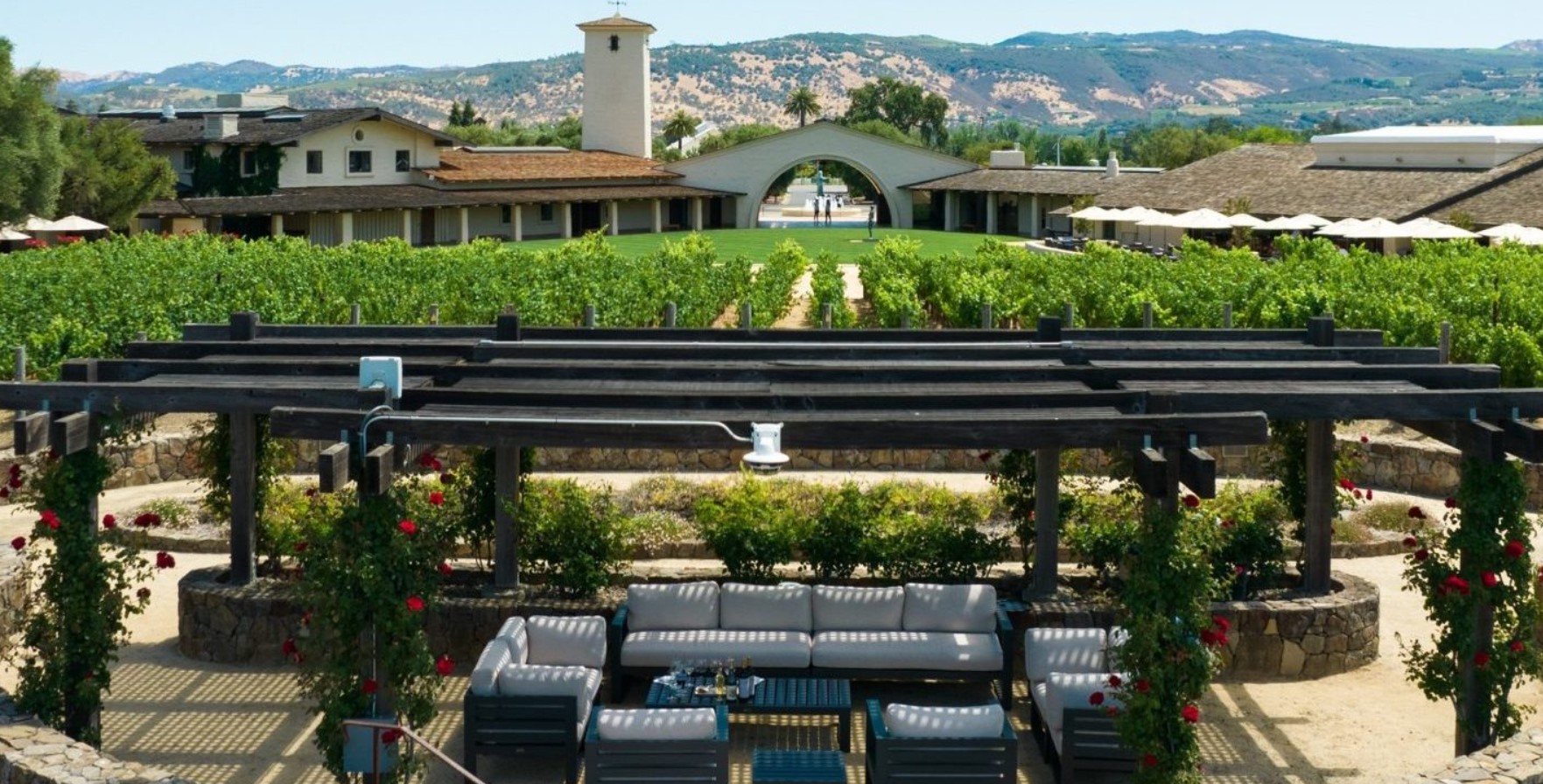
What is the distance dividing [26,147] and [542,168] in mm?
21360

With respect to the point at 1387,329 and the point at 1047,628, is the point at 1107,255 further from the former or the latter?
the point at 1047,628

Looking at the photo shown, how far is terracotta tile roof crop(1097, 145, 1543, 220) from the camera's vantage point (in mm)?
51000

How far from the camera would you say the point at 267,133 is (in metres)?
62.1

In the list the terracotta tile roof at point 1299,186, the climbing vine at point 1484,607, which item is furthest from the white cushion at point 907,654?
the terracotta tile roof at point 1299,186

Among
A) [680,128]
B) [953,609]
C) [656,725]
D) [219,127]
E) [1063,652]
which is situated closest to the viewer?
[656,725]

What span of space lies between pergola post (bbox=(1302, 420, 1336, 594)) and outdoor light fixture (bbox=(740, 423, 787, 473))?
5.43m

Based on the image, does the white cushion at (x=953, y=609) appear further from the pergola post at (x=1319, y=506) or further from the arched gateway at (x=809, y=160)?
the arched gateway at (x=809, y=160)

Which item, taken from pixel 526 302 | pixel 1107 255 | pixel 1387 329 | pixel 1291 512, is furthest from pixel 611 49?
pixel 1291 512

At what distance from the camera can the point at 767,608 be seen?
12.4 m

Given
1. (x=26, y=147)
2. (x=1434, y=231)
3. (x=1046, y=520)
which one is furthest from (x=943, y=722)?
(x=26, y=147)

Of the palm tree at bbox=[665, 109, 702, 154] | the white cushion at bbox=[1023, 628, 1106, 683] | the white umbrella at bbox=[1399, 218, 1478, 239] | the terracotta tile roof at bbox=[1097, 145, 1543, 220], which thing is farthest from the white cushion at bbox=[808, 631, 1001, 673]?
the palm tree at bbox=[665, 109, 702, 154]

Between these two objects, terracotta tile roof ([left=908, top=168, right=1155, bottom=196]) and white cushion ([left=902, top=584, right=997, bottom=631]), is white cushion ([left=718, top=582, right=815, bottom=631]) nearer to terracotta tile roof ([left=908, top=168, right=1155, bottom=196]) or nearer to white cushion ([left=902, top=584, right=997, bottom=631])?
white cushion ([left=902, top=584, right=997, bottom=631])

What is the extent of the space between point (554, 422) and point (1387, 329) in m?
Result: 18.6

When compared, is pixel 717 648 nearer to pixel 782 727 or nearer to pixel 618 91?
pixel 782 727
